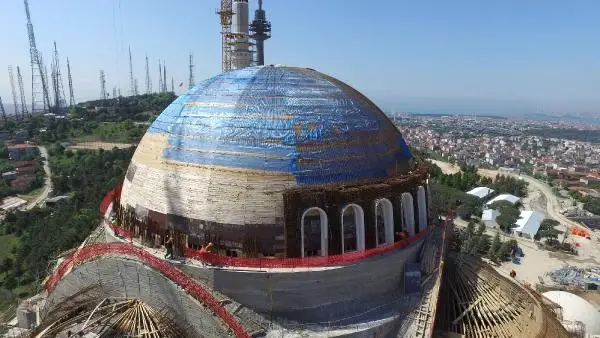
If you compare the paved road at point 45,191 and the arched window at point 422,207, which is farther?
the paved road at point 45,191

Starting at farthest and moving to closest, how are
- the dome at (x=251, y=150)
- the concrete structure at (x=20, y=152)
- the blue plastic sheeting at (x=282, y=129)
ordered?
the concrete structure at (x=20, y=152) < the blue plastic sheeting at (x=282, y=129) < the dome at (x=251, y=150)

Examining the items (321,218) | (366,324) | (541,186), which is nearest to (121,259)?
(321,218)

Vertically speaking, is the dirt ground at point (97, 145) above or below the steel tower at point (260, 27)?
below

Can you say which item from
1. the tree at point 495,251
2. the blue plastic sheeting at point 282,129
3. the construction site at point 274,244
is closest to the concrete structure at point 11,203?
the construction site at point 274,244

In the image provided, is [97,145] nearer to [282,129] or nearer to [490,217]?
[490,217]

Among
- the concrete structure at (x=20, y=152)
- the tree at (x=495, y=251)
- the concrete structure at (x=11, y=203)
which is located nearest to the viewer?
the tree at (x=495, y=251)

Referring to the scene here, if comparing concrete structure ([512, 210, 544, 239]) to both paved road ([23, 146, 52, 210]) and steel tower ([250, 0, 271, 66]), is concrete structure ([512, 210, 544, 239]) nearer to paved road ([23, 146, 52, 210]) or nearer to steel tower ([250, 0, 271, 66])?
steel tower ([250, 0, 271, 66])

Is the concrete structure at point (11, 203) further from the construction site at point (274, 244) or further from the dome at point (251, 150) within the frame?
the dome at point (251, 150)

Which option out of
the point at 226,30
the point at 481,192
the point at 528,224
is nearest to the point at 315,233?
the point at 226,30

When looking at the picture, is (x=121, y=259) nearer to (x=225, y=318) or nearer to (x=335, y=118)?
(x=225, y=318)
